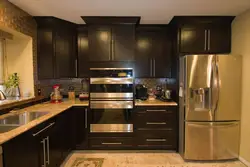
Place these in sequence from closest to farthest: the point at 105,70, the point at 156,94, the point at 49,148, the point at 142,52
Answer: the point at 49,148
the point at 105,70
the point at 142,52
the point at 156,94

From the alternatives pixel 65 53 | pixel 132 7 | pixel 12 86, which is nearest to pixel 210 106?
pixel 132 7

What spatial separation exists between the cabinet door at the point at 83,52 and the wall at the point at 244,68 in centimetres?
262

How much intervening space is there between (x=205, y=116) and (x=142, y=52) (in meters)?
1.62

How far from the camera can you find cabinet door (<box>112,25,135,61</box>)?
3.00 metres

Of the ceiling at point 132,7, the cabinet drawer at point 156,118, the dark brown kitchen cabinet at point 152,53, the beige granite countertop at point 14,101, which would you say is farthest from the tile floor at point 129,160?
the ceiling at point 132,7

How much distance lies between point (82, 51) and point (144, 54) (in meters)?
1.22

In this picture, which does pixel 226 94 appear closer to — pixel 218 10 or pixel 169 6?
pixel 218 10

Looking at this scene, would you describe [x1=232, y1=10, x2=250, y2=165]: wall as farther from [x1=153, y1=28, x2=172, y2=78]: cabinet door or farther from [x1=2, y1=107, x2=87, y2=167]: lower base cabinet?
[x1=2, y1=107, x2=87, y2=167]: lower base cabinet

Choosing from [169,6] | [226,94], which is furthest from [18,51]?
[226,94]

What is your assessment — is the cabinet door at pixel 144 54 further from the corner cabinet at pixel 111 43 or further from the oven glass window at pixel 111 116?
Result: the oven glass window at pixel 111 116

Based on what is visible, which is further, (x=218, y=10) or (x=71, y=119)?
(x=71, y=119)

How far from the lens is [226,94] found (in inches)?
103

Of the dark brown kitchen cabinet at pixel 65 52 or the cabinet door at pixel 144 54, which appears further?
the cabinet door at pixel 144 54

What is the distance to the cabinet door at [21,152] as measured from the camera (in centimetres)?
136
